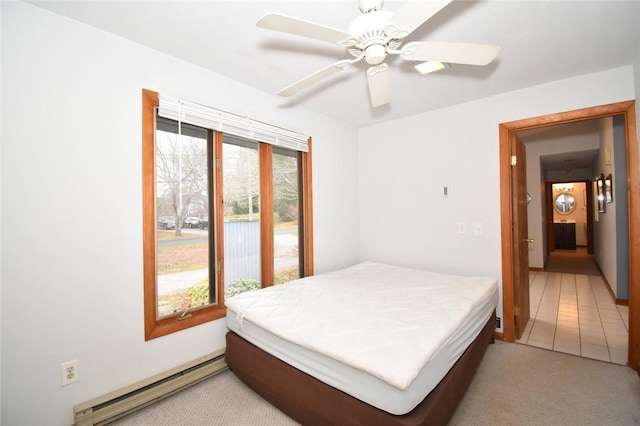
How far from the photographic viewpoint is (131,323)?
178 cm

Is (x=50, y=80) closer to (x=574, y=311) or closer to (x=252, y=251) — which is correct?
(x=252, y=251)

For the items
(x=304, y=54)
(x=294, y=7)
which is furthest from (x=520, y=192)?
(x=294, y=7)

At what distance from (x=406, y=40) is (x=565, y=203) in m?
10.5

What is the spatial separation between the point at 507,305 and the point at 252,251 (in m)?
2.54

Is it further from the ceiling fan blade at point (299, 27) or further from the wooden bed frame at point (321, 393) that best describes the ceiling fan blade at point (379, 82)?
the wooden bed frame at point (321, 393)

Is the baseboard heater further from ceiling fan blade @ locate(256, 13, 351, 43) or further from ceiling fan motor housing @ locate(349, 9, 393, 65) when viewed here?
ceiling fan motor housing @ locate(349, 9, 393, 65)

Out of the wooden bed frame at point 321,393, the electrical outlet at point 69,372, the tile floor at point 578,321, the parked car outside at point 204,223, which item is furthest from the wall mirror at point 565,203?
the electrical outlet at point 69,372

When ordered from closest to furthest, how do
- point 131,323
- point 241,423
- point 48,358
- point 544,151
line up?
1. point 48,358
2. point 241,423
3. point 131,323
4. point 544,151

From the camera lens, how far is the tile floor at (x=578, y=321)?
247cm

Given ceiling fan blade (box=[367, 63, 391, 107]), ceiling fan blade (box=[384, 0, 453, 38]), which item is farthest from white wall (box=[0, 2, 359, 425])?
ceiling fan blade (box=[384, 0, 453, 38])

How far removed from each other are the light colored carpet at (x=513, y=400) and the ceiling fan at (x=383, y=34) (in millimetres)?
2095

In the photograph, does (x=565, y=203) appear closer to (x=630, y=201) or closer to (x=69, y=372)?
(x=630, y=201)

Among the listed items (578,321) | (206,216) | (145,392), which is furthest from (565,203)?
(145,392)

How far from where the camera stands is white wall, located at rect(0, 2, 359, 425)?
4.67 ft
